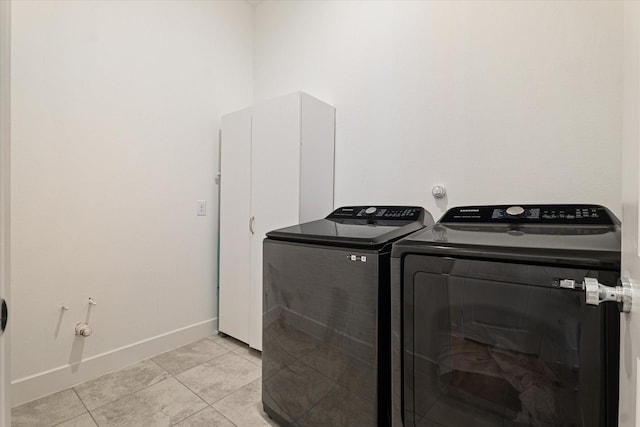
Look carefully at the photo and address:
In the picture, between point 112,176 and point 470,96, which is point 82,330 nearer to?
point 112,176

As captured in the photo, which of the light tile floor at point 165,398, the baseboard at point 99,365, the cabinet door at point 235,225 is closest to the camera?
the light tile floor at point 165,398

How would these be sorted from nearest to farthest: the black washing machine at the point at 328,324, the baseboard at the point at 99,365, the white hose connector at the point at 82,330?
1. the black washing machine at the point at 328,324
2. the baseboard at the point at 99,365
3. the white hose connector at the point at 82,330

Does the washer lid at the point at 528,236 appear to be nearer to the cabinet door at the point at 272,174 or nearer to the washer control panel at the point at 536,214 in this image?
the washer control panel at the point at 536,214

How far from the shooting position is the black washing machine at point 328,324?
3.65 ft

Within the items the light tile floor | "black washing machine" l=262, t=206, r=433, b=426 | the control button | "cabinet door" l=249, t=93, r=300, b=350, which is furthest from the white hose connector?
the control button

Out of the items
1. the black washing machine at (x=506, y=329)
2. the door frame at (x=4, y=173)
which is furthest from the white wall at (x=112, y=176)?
the black washing machine at (x=506, y=329)

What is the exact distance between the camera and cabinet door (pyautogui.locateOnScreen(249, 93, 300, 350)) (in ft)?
6.21

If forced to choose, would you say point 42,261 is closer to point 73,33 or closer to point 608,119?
point 73,33

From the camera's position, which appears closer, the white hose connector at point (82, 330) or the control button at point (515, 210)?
the control button at point (515, 210)

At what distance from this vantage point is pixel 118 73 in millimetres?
1940

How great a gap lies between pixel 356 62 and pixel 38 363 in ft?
8.84

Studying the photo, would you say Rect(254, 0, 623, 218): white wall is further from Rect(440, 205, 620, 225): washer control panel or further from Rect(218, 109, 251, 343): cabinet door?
Rect(218, 109, 251, 343): cabinet door

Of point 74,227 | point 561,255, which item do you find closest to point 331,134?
point 561,255

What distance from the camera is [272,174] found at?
2014 mm
